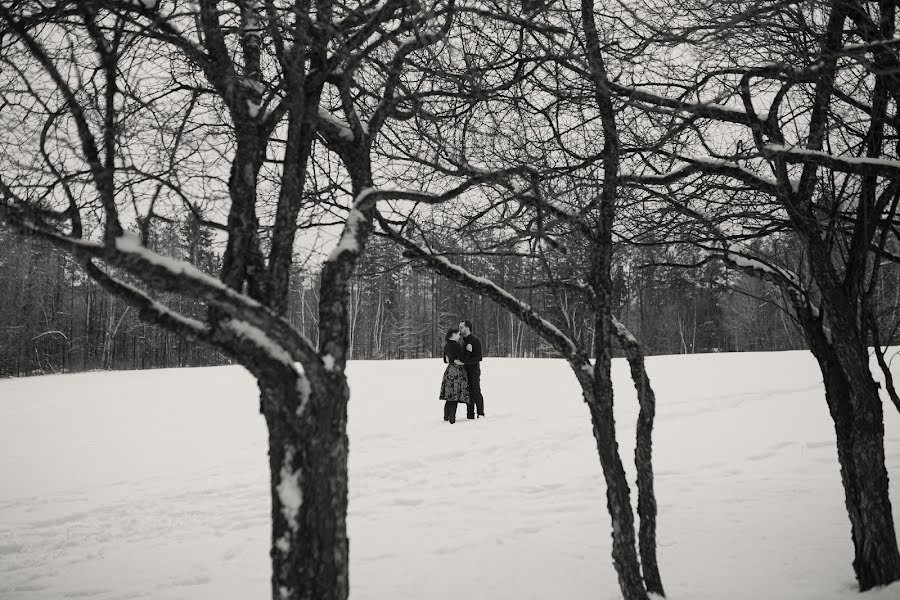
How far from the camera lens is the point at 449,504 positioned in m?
5.93

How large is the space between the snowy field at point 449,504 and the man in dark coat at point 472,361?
1.76ft

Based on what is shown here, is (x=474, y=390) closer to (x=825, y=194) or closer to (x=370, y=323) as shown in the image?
(x=825, y=194)

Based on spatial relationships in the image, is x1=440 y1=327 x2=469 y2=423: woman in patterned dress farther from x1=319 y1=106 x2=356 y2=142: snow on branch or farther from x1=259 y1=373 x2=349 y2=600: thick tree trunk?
x1=259 y1=373 x2=349 y2=600: thick tree trunk

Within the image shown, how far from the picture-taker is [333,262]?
2.68 meters

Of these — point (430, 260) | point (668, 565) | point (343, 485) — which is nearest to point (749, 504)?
point (668, 565)

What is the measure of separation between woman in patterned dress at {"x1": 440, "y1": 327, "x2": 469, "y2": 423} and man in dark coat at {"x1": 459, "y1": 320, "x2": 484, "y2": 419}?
12cm

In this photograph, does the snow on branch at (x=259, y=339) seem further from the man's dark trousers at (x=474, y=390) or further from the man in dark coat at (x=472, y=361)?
the man's dark trousers at (x=474, y=390)

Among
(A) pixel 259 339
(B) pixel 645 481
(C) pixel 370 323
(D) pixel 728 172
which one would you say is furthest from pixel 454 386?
(C) pixel 370 323

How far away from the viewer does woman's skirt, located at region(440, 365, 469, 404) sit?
10.6 meters

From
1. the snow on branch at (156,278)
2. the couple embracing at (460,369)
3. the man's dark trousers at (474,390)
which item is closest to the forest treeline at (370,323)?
the man's dark trousers at (474,390)

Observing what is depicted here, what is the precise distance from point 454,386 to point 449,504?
4.68 metres

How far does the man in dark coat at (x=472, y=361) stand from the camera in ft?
34.9

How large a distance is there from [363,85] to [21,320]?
3642 cm

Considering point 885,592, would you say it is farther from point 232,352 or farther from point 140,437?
point 140,437
